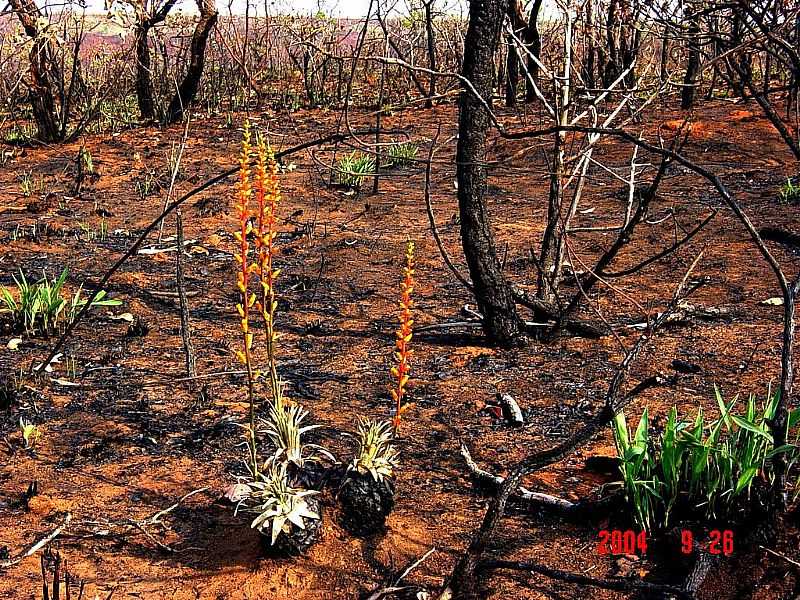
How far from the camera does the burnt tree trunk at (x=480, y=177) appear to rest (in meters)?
3.91

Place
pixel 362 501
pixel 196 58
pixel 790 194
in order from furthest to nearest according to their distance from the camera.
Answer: pixel 196 58 < pixel 790 194 < pixel 362 501

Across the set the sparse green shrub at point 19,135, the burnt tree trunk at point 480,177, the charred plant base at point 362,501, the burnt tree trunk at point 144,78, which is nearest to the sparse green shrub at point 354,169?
the burnt tree trunk at point 480,177

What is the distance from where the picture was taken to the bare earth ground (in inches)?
103

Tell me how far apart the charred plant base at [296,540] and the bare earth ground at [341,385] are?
4 cm

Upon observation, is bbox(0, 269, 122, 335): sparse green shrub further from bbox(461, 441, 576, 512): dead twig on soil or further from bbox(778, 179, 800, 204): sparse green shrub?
bbox(778, 179, 800, 204): sparse green shrub

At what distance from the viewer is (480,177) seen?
4074 millimetres

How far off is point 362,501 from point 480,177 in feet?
6.36

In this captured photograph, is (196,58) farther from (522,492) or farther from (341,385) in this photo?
(522,492)

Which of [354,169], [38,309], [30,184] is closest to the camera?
[38,309]

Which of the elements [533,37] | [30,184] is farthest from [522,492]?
[533,37]

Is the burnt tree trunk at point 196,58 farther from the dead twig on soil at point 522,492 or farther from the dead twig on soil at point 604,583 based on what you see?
the dead twig on soil at point 604,583

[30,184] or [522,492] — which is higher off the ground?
[30,184]

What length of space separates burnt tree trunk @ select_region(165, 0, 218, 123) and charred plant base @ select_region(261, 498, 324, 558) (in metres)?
10.1

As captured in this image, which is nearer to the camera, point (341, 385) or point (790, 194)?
point (341, 385)
